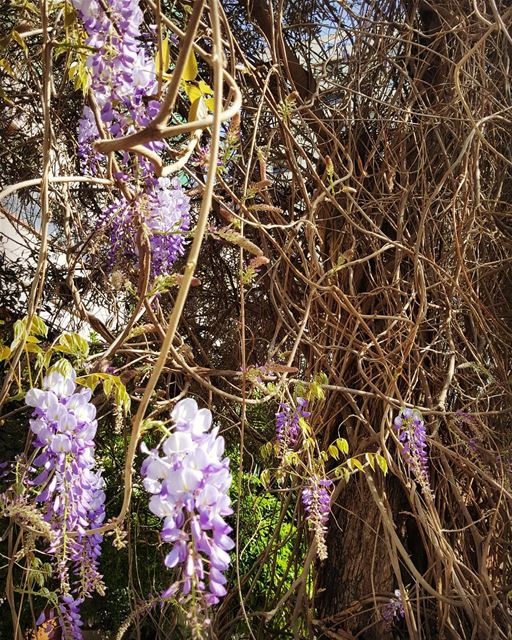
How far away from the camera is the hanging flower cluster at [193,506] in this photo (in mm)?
730

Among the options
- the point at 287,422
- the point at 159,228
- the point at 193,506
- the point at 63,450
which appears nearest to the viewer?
the point at 193,506

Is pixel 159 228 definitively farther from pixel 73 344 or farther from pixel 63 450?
pixel 63 450

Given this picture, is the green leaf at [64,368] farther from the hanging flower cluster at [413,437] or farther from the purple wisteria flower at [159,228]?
the hanging flower cluster at [413,437]

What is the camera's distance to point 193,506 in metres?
0.75

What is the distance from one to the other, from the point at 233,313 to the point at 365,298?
42 centimetres

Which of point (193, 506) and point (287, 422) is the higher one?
point (193, 506)

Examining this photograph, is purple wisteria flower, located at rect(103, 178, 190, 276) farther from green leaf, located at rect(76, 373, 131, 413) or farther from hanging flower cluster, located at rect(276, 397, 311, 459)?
hanging flower cluster, located at rect(276, 397, 311, 459)

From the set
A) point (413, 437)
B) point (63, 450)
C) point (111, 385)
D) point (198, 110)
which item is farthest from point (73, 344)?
point (413, 437)

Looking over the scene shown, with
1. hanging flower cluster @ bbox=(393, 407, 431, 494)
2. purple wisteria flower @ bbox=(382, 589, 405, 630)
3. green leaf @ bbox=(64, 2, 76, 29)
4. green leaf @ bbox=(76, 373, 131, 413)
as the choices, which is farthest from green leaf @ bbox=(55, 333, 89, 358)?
purple wisteria flower @ bbox=(382, 589, 405, 630)

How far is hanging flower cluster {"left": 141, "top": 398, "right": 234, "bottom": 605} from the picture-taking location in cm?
73

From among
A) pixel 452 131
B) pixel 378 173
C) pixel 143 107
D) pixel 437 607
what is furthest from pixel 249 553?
pixel 143 107

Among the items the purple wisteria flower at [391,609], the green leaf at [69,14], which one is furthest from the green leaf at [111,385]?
the purple wisteria flower at [391,609]

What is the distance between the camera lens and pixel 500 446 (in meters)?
2.03

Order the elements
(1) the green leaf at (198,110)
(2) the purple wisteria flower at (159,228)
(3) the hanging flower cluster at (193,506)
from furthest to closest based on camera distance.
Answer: (2) the purple wisteria flower at (159,228) < (1) the green leaf at (198,110) < (3) the hanging flower cluster at (193,506)
